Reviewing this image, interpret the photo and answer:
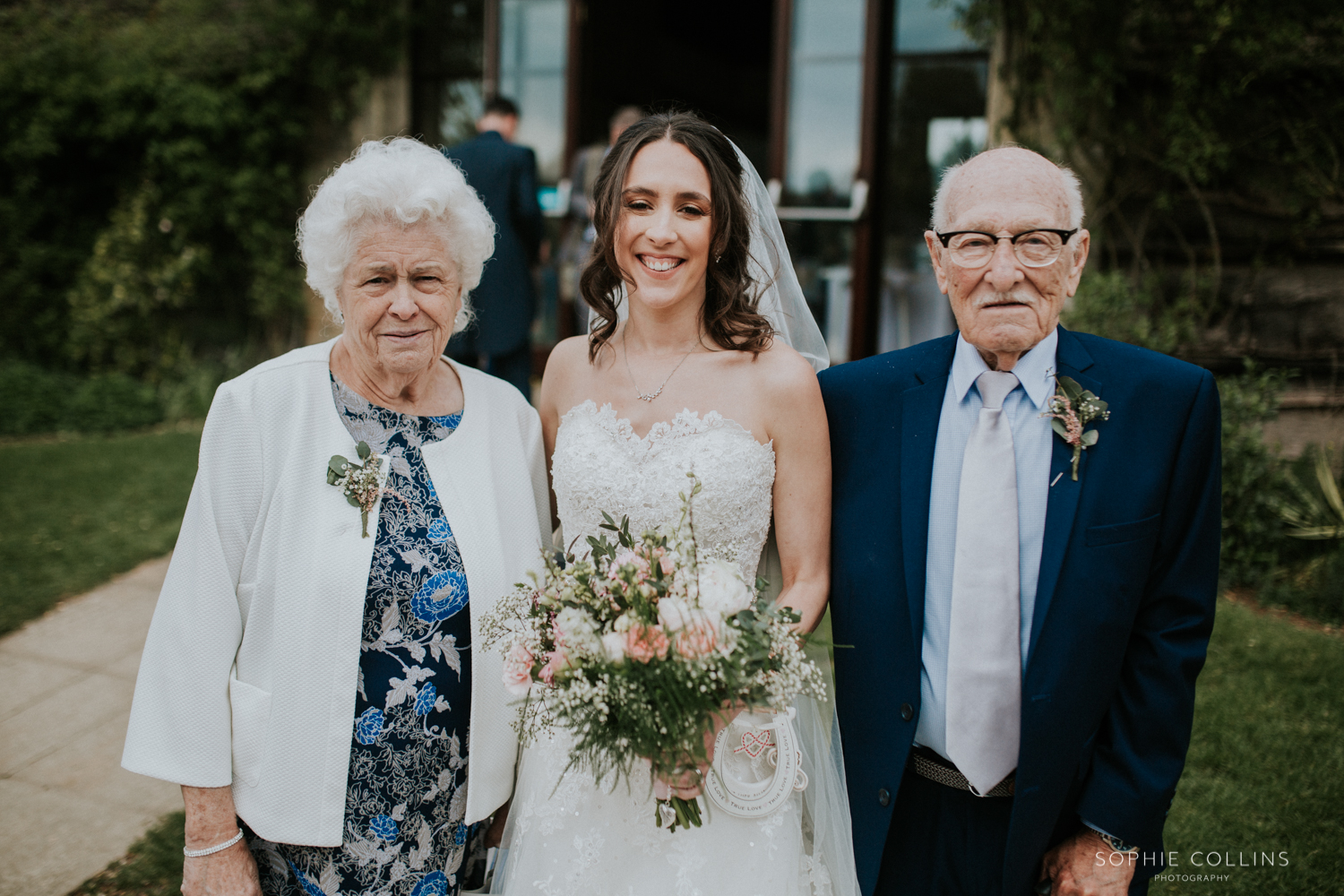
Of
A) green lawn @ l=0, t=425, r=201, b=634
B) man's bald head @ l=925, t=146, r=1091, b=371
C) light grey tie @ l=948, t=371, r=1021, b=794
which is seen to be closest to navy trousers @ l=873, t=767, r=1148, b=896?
light grey tie @ l=948, t=371, r=1021, b=794

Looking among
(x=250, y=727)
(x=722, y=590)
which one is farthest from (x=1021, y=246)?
(x=250, y=727)

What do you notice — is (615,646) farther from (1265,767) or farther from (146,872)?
(1265,767)

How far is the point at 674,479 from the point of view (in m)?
2.26

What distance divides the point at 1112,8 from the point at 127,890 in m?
7.14

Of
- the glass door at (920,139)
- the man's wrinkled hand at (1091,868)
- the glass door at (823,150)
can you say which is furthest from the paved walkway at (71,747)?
the glass door at (920,139)

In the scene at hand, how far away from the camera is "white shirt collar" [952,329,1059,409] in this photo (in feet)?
6.70

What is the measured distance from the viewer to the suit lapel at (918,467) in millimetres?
2029

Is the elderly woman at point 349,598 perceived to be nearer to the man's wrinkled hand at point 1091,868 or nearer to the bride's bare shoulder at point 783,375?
the bride's bare shoulder at point 783,375

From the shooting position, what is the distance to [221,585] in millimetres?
2043

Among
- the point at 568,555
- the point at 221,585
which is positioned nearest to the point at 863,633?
the point at 568,555

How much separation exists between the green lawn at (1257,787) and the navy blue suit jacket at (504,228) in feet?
11.0

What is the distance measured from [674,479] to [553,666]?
0.63 meters

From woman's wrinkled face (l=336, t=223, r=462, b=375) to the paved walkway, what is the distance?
2.46 metres

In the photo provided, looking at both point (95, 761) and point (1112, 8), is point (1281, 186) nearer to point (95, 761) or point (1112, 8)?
point (1112, 8)
